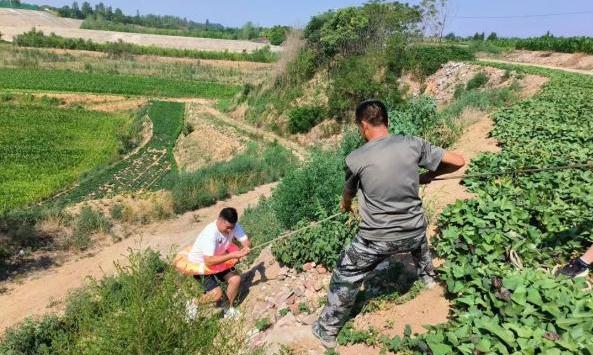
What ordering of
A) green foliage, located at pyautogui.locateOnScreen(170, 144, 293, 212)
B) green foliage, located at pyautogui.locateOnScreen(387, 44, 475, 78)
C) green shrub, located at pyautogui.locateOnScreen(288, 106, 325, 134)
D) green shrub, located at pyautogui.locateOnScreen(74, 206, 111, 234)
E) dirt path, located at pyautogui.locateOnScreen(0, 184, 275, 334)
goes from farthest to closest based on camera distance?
green foliage, located at pyautogui.locateOnScreen(387, 44, 475, 78), green shrub, located at pyautogui.locateOnScreen(288, 106, 325, 134), green foliage, located at pyautogui.locateOnScreen(170, 144, 293, 212), green shrub, located at pyautogui.locateOnScreen(74, 206, 111, 234), dirt path, located at pyautogui.locateOnScreen(0, 184, 275, 334)

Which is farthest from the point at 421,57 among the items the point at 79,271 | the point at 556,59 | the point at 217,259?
the point at 217,259

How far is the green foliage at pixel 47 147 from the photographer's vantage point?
16062mm

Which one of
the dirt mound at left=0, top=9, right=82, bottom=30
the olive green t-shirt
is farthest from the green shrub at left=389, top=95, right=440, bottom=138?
the dirt mound at left=0, top=9, right=82, bottom=30

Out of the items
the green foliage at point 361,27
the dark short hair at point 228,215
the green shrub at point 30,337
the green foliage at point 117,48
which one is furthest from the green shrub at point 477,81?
the green foliage at point 117,48

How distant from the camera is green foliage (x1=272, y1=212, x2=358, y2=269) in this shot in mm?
5668

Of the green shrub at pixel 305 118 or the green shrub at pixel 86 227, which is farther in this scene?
the green shrub at pixel 305 118

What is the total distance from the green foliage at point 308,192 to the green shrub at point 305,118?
13.3 m

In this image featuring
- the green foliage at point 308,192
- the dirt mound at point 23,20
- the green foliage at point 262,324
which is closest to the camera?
the green foliage at point 262,324

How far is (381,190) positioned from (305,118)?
17.8 meters

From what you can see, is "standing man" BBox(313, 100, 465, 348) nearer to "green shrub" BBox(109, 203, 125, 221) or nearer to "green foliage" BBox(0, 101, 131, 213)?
"green shrub" BBox(109, 203, 125, 221)

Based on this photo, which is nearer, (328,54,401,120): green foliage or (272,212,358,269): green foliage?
(272,212,358,269): green foliage

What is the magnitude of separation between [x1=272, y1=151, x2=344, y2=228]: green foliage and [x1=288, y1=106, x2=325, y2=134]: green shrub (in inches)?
523

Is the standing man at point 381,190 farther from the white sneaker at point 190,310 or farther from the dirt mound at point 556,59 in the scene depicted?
the dirt mound at point 556,59

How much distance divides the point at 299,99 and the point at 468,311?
21.3m
